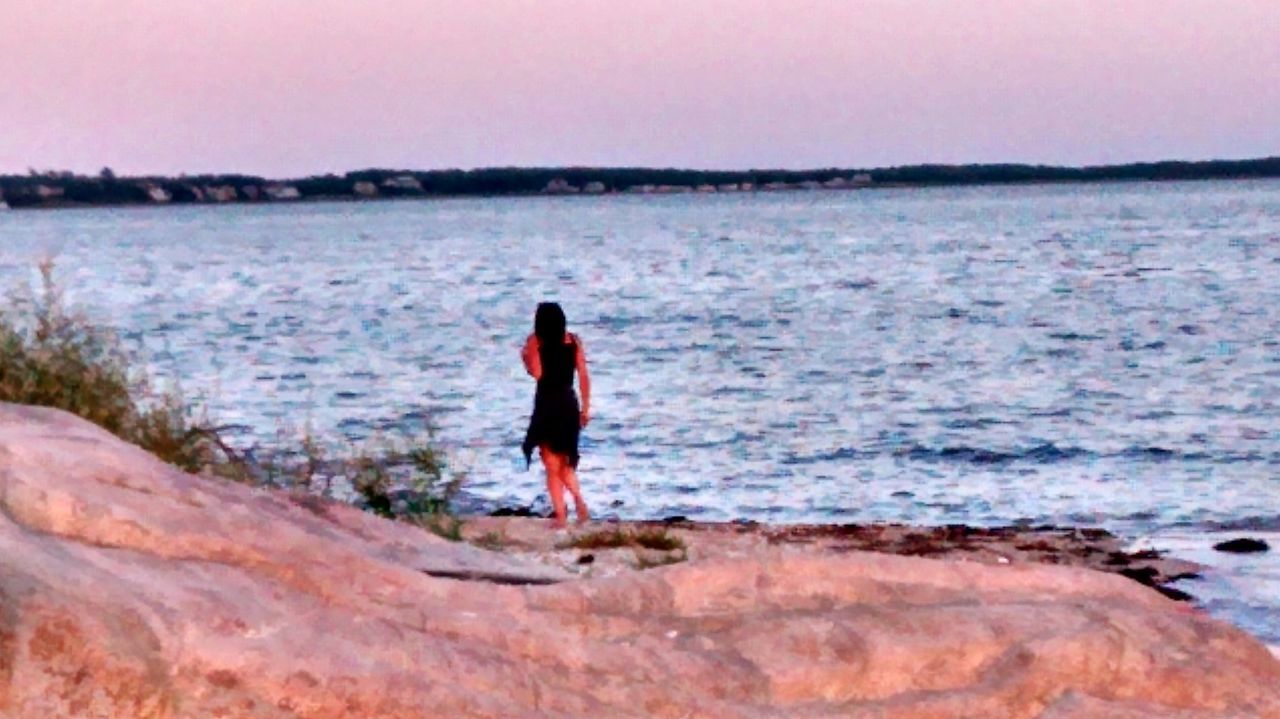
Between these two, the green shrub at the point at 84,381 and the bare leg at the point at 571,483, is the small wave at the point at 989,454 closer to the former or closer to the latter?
the bare leg at the point at 571,483

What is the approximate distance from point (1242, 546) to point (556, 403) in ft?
17.3

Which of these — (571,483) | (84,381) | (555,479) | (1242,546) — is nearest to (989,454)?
(1242,546)

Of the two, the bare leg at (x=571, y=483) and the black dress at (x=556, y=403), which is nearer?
the black dress at (x=556, y=403)

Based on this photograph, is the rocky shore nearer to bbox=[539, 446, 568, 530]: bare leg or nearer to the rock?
bbox=[539, 446, 568, 530]: bare leg

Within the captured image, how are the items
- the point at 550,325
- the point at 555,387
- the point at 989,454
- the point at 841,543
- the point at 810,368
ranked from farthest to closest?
the point at 810,368
the point at 989,454
the point at 841,543
the point at 555,387
the point at 550,325

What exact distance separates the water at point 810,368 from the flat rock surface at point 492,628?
23.6ft

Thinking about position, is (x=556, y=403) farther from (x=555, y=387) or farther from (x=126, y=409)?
(x=126, y=409)

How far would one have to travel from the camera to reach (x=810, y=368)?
3769 cm

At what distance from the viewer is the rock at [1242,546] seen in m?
14.8

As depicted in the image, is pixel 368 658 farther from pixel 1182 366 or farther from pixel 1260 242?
pixel 1260 242

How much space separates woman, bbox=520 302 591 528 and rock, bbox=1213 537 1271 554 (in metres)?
4.92

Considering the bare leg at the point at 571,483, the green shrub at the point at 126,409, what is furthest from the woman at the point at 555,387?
the green shrub at the point at 126,409

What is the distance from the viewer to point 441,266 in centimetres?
9000

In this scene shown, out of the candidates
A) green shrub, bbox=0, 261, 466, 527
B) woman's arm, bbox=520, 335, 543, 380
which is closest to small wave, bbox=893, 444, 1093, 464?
woman's arm, bbox=520, 335, 543, 380
